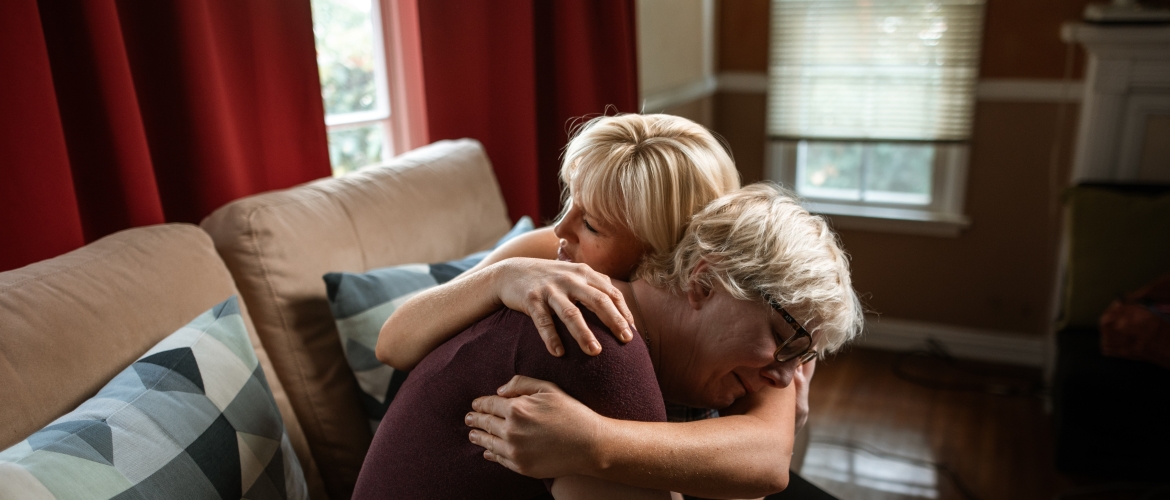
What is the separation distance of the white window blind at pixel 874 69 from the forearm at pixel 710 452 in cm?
232

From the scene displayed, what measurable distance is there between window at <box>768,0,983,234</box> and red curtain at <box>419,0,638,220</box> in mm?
1019

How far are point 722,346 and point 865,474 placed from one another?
1682 mm

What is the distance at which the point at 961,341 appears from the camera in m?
3.30

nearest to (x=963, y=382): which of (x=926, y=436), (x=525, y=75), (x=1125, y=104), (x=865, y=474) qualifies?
(x=926, y=436)

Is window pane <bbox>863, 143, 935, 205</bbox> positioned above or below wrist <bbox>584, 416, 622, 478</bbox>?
below

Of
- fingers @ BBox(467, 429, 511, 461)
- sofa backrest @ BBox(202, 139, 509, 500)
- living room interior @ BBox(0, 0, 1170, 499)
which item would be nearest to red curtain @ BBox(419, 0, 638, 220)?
living room interior @ BBox(0, 0, 1170, 499)

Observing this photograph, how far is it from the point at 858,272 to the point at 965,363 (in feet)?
1.84

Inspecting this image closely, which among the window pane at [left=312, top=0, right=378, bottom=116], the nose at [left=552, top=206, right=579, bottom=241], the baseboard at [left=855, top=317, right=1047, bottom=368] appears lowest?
the baseboard at [left=855, top=317, right=1047, bottom=368]

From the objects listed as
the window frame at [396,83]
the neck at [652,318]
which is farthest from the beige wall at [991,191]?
the neck at [652,318]

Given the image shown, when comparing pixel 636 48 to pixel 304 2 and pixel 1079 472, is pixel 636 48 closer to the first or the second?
pixel 304 2

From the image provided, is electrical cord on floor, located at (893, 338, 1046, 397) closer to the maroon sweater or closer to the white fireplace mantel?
the white fireplace mantel

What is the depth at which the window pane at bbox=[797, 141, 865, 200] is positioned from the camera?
11.2 feet

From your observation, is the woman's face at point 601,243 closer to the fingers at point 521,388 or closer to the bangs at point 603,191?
the bangs at point 603,191

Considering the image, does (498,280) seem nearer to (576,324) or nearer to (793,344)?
(576,324)
